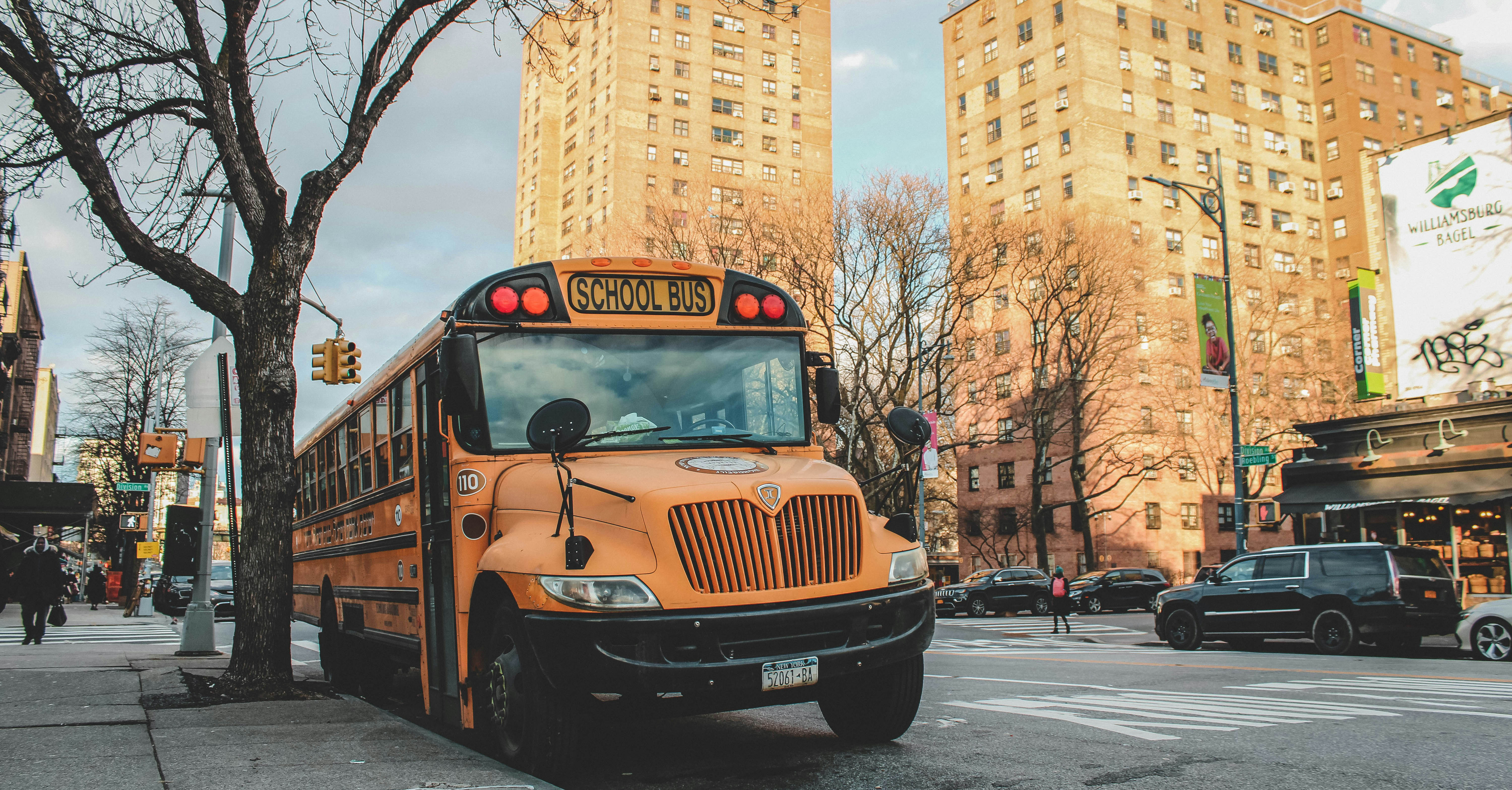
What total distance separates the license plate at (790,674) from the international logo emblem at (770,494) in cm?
76

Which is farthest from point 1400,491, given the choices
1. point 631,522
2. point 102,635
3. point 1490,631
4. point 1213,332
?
point 102,635

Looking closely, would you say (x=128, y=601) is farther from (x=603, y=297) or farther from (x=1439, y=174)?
(x=1439, y=174)

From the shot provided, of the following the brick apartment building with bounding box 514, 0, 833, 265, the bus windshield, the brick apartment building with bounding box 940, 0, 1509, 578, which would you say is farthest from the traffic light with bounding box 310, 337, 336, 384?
the brick apartment building with bounding box 514, 0, 833, 265

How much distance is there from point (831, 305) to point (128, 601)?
79.8 ft

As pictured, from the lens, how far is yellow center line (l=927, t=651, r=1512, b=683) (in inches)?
470

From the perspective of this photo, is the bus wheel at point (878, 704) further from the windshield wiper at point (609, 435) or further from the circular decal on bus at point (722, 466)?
the windshield wiper at point (609, 435)

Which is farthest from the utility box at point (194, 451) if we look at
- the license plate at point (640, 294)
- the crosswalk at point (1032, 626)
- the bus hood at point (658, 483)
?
the crosswalk at point (1032, 626)

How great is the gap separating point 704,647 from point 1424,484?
965 inches

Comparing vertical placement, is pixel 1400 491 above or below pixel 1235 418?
below

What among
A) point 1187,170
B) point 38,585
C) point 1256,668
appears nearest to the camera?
point 1256,668

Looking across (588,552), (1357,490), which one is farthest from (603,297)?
(1357,490)

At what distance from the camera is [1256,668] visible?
13.6 m

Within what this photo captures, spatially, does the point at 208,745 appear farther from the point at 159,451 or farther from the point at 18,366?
Answer: the point at 18,366

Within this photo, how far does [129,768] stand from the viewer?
571cm
